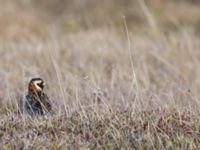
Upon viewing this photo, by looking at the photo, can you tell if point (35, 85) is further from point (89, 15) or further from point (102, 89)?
point (89, 15)

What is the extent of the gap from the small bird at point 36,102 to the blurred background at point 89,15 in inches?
295

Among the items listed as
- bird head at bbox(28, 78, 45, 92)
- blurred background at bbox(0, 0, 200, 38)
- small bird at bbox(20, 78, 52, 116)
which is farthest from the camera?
blurred background at bbox(0, 0, 200, 38)

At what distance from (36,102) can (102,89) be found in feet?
5.74

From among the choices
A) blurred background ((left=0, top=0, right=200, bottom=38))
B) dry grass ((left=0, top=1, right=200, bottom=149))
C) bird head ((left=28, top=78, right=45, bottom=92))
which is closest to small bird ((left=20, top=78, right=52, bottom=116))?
bird head ((left=28, top=78, right=45, bottom=92))

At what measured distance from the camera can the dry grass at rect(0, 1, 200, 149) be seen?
5242 millimetres

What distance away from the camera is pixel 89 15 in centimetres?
1866

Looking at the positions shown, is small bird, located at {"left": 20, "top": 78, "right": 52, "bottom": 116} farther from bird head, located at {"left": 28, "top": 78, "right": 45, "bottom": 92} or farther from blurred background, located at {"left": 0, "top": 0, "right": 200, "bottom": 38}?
blurred background, located at {"left": 0, "top": 0, "right": 200, "bottom": 38}

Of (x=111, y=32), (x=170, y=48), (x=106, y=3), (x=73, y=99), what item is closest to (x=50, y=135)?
(x=73, y=99)

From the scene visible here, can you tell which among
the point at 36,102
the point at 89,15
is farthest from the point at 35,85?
the point at 89,15

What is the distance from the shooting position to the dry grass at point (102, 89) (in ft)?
17.2

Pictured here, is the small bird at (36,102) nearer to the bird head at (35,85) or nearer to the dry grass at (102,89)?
the bird head at (35,85)

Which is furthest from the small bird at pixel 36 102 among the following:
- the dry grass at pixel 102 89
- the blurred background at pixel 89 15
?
the blurred background at pixel 89 15

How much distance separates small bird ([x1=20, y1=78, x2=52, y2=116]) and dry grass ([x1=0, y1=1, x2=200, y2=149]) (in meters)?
0.11

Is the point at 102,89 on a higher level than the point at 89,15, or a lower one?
lower
